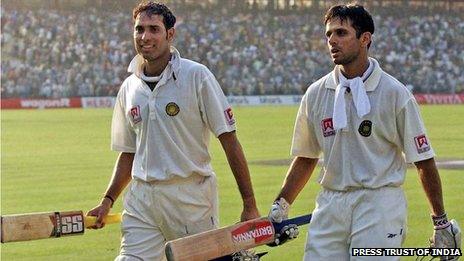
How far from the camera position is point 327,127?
21.8 ft

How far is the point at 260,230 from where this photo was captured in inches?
270

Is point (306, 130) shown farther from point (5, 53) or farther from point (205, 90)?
point (5, 53)

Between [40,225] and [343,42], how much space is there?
2293mm

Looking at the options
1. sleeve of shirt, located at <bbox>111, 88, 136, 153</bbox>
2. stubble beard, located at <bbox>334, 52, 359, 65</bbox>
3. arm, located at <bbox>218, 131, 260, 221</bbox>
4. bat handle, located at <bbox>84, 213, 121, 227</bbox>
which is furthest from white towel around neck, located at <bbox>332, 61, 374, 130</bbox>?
bat handle, located at <bbox>84, 213, 121, 227</bbox>

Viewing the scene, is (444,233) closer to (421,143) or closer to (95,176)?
(421,143)

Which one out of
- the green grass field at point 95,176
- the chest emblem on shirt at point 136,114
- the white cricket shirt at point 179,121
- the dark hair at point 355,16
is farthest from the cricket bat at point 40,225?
the green grass field at point 95,176

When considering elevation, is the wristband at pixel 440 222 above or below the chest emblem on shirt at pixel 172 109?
below

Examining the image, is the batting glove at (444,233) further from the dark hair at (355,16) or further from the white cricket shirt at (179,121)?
the white cricket shirt at (179,121)

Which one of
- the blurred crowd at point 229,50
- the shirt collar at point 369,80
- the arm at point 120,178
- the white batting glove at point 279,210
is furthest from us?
the blurred crowd at point 229,50

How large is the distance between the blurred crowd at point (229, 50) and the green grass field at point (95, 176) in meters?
13.0

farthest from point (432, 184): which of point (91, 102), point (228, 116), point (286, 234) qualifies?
point (91, 102)

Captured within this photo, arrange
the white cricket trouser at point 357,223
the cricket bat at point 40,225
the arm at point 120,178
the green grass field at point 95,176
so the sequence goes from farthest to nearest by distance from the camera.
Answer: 1. the green grass field at point 95,176
2. the arm at point 120,178
3. the cricket bat at point 40,225
4. the white cricket trouser at point 357,223

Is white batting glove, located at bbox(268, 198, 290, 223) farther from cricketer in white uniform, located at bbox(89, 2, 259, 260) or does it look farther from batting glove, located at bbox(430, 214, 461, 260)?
batting glove, located at bbox(430, 214, 461, 260)

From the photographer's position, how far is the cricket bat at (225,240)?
6.43 meters
